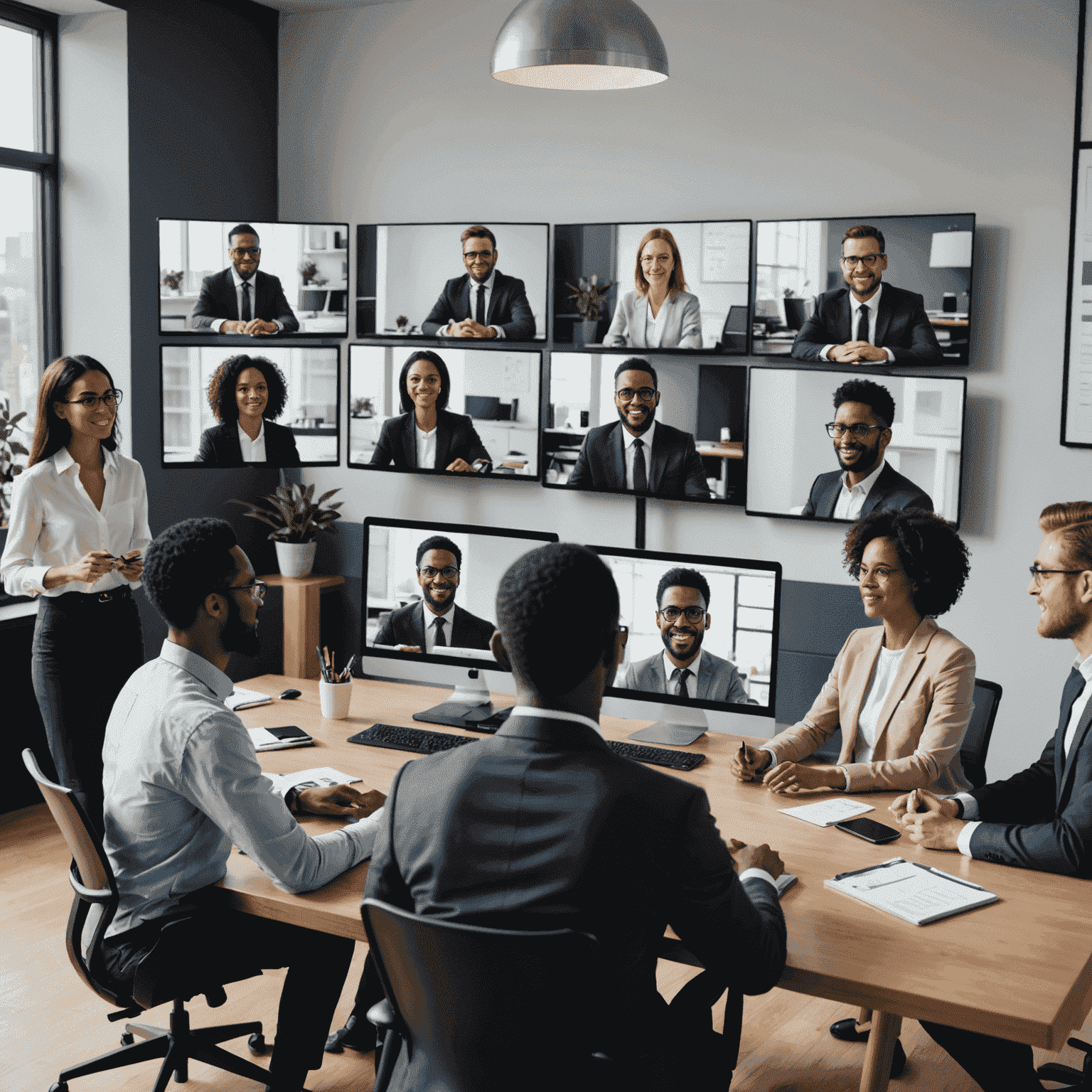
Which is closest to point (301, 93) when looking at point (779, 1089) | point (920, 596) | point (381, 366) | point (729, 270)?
point (381, 366)

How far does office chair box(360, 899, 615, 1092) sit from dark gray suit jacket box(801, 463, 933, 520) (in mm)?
2897

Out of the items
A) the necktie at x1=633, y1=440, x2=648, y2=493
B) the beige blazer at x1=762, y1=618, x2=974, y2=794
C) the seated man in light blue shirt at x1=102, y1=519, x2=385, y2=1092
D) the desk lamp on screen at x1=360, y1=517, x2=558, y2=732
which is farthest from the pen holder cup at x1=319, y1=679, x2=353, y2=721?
the necktie at x1=633, y1=440, x2=648, y2=493

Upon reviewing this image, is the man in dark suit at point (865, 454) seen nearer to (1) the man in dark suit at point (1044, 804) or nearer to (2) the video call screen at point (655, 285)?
(2) the video call screen at point (655, 285)

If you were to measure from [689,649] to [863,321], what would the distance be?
6.04ft

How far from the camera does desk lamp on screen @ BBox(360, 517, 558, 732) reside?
3.07 meters

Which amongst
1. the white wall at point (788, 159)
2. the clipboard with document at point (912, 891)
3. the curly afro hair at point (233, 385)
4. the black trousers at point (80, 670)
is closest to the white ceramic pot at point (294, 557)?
the white wall at point (788, 159)

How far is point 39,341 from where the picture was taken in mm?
4855

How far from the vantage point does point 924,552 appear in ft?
9.20

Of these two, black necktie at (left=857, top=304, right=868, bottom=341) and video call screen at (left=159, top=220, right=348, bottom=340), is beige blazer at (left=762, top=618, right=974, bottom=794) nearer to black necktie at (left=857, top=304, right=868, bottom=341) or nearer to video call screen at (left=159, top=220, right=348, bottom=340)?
black necktie at (left=857, top=304, right=868, bottom=341)

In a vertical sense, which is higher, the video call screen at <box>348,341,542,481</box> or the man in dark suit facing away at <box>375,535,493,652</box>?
the video call screen at <box>348,341,542,481</box>

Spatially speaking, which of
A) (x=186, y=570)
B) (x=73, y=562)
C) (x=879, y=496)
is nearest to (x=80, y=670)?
(x=73, y=562)

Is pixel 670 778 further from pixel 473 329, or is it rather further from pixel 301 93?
pixel 301 93

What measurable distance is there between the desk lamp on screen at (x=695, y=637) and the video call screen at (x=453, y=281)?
2.15 metres

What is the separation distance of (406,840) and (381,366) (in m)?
3.73
